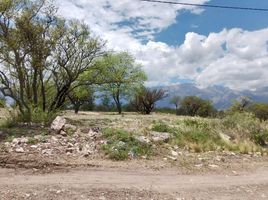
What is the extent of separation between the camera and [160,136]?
1545 cm

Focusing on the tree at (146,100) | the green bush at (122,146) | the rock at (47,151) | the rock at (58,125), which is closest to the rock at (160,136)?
the green bush at (122,146)

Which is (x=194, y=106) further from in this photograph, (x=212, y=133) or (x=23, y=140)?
(x=23, y=140)

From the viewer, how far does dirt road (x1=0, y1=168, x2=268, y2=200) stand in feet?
30.5

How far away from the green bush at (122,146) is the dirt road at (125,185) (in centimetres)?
133

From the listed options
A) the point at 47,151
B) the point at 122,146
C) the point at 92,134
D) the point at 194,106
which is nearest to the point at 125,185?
the point at 122,146

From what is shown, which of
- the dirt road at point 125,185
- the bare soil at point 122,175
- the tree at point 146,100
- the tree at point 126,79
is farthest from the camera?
the tree at point 146,100

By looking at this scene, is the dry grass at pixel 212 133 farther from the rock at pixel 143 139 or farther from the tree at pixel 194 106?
the tree at pixel 194 106

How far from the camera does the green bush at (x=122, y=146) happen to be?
12.8 m

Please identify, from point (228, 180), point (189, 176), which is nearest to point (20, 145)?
point (189, 176)

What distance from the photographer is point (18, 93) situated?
20516mm

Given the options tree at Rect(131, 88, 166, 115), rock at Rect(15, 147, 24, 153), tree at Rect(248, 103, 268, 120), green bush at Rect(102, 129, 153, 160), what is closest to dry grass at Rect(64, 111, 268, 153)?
green bush at Rect(102, 129, 153, 160)

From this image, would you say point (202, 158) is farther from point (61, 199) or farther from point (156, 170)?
point (61, 199)

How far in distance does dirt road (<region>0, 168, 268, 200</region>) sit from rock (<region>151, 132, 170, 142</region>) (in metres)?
3.30

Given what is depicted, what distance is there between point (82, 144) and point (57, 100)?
31.1ft
